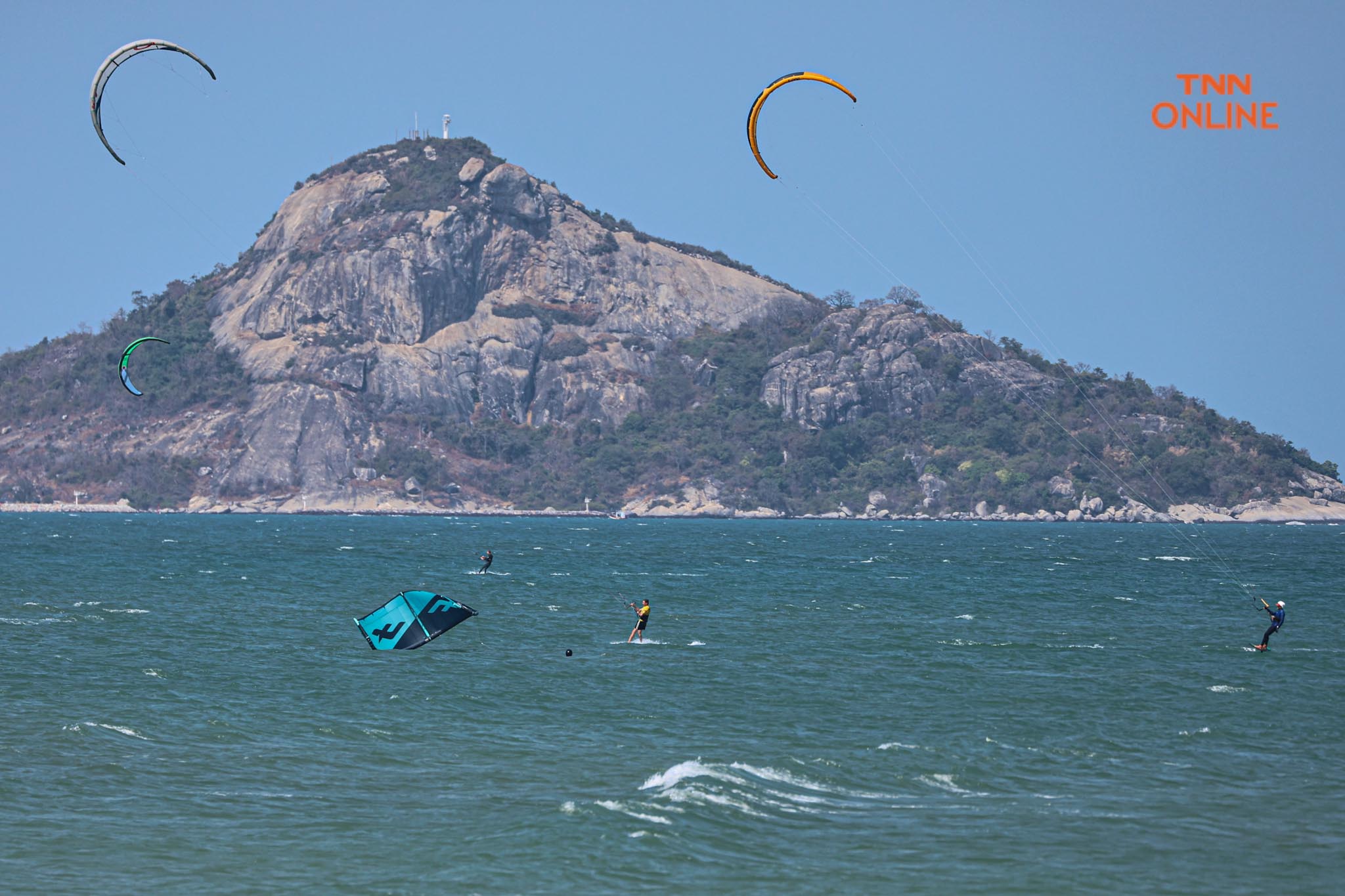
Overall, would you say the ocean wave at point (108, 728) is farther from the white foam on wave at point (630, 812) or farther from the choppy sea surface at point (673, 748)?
the white foam on wave at point (630, 812)

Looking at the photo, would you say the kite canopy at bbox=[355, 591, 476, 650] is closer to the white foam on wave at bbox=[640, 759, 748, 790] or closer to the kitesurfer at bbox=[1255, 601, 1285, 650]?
the white foam on wave at bbox=[640, 759, 748, 790]

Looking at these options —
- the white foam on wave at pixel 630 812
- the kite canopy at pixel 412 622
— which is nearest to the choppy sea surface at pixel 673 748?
the white foam on wave at pixel 630 812

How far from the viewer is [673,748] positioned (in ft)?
97.2

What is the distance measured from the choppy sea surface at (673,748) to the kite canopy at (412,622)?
69 cm

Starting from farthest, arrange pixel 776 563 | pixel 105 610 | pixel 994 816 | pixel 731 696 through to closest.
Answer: pixel 776 563 < pixel 105 610 < pixel 731 696 < pixel 994 816

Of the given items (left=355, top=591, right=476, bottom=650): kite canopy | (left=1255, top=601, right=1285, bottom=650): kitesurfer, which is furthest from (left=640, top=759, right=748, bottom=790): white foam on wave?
(left=1255, top=601, right=1285, bottom=650): kitesurfer

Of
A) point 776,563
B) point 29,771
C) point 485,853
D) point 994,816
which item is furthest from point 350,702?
point 776,563

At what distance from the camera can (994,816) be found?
2433 cm

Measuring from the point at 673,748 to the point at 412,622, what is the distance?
59.5ft

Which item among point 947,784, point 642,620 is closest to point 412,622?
point 642,620

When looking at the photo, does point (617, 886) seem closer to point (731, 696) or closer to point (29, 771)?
point (29, 771)

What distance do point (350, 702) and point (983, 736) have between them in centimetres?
1514

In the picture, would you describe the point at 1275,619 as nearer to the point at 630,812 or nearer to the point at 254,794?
the point at 630,812

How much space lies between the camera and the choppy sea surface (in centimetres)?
2177
